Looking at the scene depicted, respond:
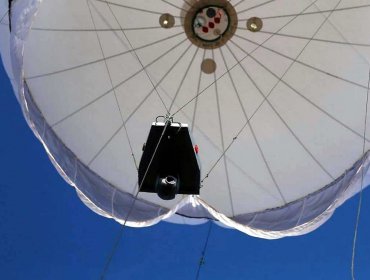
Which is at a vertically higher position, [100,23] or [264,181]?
[100,23]

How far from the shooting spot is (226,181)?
12.2 m

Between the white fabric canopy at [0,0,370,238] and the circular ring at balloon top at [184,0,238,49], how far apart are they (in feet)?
0.34

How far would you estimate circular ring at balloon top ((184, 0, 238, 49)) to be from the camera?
11812mm

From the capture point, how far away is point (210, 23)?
12.0 m

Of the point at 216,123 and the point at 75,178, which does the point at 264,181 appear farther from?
the point at 75,178

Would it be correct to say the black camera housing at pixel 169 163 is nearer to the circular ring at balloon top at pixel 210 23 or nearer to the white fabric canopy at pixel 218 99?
the white fabric canopy at pixel 218 99

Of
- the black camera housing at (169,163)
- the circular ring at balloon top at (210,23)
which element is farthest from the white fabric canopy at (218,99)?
the black camera housing at (169,163)

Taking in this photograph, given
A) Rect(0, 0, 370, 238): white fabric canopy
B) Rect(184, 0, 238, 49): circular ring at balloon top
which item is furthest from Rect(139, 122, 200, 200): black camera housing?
Rect(184, 0, 238, 49): circular ring at balloon top

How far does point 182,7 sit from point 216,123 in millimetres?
2050

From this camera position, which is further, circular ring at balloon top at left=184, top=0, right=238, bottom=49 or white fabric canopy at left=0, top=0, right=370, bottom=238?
circular ring at balloon top at left=184, top=0, right=238, bottom=49

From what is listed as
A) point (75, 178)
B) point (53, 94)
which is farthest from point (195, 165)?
point (53, 94)

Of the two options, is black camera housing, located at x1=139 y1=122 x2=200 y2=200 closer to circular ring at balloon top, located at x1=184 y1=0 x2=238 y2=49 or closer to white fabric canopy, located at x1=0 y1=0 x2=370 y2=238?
white fabric canopy, located at x1=0 y1=0 x2=370 y2=238

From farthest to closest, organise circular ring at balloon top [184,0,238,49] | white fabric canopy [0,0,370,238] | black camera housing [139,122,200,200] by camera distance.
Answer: circular ring at balloon top [184,0,238,49] → white fabric canopy [0,0,370,238] → black camera housing [139,122,200,200]

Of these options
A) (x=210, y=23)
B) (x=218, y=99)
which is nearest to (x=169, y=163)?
(x=218, y=99)
